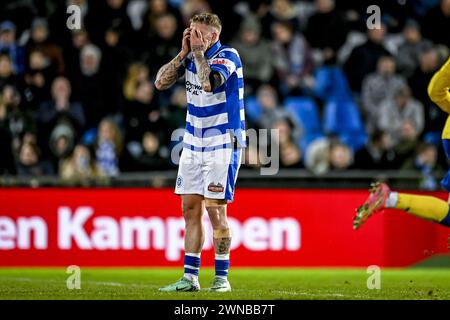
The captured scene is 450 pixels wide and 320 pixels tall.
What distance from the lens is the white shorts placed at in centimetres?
967

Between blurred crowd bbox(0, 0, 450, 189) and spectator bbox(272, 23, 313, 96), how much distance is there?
0.02 m

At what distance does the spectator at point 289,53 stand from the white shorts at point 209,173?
7.70m

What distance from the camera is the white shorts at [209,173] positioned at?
381 inches

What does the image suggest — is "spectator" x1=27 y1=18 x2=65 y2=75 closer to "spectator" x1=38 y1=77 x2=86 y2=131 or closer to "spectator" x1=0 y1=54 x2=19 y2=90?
"spectator" x1=38 y1=77 x2=86 y2=131

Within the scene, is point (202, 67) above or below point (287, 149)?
above

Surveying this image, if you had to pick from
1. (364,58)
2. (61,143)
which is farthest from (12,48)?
(364,58)

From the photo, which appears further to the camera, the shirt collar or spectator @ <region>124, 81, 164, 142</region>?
spectator @ <region>124, 81, 164, 142</region>

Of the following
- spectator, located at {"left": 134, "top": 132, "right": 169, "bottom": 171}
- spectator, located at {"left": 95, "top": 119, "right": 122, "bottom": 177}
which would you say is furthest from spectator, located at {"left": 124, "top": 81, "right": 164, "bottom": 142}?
spectator, located at {"left": 95, "top": 119, "right": 122, "bottom": 177}

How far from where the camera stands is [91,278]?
40.2ft

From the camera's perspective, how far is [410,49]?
17516 millimetres

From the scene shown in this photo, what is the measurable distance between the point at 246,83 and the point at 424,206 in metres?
7.41

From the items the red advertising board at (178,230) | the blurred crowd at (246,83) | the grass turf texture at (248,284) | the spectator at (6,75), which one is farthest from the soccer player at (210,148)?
the spectator at (6,75)

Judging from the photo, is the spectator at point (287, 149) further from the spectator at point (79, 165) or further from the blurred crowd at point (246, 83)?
the spectator at point (79, 165)

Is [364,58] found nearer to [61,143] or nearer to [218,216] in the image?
[61,143]
